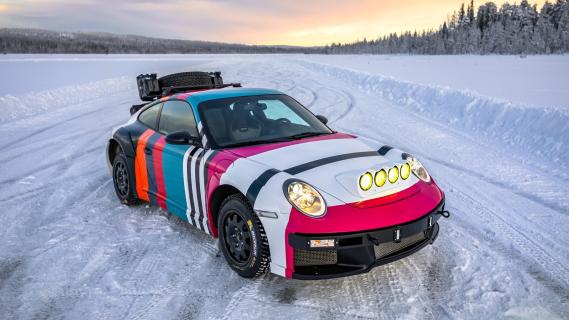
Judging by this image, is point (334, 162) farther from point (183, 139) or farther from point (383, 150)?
point (183, 139)

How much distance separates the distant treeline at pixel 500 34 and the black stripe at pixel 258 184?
95.5 metres

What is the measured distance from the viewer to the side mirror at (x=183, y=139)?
4035mm

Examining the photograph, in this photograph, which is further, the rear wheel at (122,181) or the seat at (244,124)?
the rear wheel at (122,181)

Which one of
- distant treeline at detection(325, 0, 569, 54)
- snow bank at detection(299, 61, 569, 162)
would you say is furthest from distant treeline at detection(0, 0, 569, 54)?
snow bank at detection(299, 61, 569, 162)

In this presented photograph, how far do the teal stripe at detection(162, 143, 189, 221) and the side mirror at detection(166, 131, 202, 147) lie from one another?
0.55ft

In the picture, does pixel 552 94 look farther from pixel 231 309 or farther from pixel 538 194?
pixel 231 309

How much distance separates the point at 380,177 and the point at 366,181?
0.16m

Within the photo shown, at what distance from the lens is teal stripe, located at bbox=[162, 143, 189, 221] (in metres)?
4.30

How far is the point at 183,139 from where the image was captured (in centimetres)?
404

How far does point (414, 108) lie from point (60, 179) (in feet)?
30.6

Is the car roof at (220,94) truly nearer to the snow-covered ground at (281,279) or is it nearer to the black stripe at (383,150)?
the snow-covered ground at (281,279)

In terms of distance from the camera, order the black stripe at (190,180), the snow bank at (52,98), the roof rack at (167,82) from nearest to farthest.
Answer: the black stripe at (190,180), the roof rack at (167,82), the snow bank at (52,98)

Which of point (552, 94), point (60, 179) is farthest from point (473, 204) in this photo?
point (552, 94)

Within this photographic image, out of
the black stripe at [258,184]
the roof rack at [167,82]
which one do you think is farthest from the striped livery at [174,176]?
the roof rack at [167,82]
